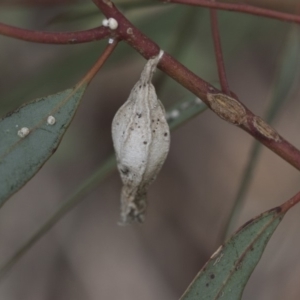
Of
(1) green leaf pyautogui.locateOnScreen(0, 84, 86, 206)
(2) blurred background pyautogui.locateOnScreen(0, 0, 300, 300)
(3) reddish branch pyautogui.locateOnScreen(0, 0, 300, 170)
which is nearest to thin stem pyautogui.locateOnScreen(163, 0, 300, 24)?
(3) reddish branch pyautogui.locateOnScreen(0, 0, 300, 170)

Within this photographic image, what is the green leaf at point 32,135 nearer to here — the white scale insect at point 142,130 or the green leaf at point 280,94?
the white scale insect at point 142,130

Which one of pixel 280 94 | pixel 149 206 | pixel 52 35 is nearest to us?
pixel 52 35

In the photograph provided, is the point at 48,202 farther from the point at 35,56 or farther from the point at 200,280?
the point at 200,280

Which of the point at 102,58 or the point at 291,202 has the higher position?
the point at 102,58

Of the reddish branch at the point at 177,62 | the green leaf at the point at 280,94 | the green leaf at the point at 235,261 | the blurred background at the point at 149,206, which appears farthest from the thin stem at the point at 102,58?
the blurred background at the point at 149,206

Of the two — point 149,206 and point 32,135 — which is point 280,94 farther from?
point 149,206

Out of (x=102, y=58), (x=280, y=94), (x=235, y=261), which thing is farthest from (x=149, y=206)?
(x=102, y=58)
